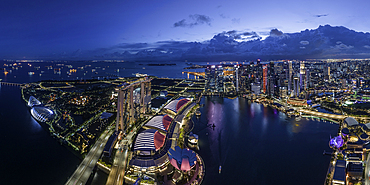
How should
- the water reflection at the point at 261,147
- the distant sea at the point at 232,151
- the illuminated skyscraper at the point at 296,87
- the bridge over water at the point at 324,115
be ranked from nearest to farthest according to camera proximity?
the distant sea at the point at 232,151 < the water reflection at the point at 261,147 < the bridge over water at the point at 324,115 < the illuminated skyscraper at the point at 296,87

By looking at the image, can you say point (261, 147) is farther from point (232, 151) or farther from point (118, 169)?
point (118, 169)

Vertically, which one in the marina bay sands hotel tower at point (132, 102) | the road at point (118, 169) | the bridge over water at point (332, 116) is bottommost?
the road at point (118, 169)

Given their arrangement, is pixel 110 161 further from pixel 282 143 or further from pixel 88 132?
pixel 282 143

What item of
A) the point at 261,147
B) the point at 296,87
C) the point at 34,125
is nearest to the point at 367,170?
the point at 261,147

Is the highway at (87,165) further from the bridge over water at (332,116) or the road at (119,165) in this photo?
the bridge over water at (332,116)

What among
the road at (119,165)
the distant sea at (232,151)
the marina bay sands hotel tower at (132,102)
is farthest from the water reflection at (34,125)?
the road at (119,165)

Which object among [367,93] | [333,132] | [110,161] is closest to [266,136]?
[333,132]
